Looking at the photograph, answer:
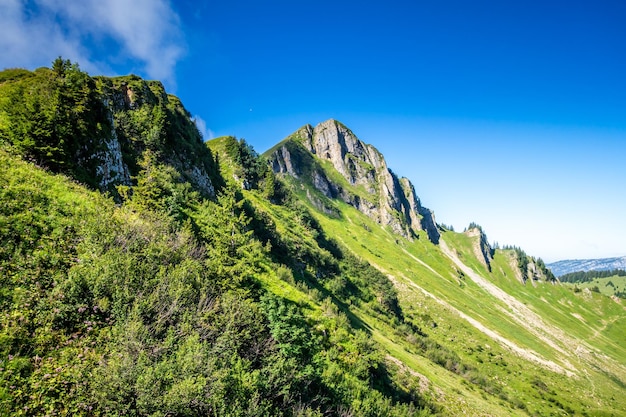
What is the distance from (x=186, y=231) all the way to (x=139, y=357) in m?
12.4

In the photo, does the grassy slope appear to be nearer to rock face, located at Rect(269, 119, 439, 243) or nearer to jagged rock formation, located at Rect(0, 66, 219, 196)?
rock face, located at Rect(269, 119, 439, 243)

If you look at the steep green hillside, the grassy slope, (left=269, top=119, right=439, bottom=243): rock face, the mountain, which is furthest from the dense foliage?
(left=269, top=119, right=439, bottom=243): rock face

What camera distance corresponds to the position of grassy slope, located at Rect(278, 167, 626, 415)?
37.5 m

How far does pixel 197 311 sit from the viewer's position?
12.4m

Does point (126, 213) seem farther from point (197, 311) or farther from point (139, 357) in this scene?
point (139, 357)

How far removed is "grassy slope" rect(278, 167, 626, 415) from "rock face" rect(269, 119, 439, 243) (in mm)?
12160

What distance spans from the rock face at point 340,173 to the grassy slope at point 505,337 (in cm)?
1216

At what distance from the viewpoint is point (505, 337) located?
259 feet

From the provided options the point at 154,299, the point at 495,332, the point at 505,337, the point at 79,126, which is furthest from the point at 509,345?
the point at 79,126

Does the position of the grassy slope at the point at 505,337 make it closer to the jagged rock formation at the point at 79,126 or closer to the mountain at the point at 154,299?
the mountain at the point at 154,299

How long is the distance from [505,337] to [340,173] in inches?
4814

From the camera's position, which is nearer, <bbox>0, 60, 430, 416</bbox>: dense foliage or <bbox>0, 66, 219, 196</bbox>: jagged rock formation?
<bbox>0, 60, 430, 416</bbox>: dense foliage

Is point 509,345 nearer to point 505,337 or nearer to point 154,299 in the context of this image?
point 505,337

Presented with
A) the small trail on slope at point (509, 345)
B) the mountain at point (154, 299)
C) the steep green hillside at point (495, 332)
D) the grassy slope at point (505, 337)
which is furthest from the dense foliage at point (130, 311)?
the small trail on slope at point (509, 345)
